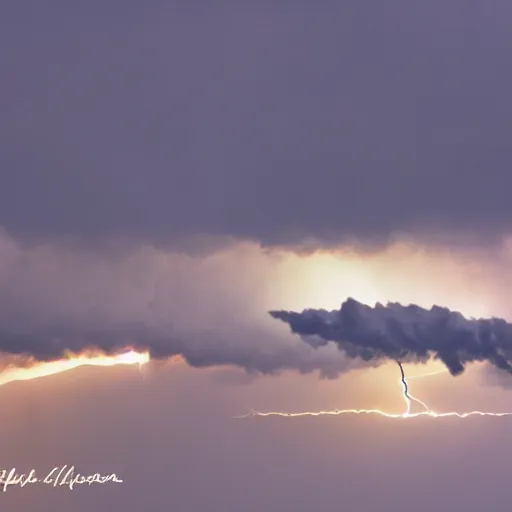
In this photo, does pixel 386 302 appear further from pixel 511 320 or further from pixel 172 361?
pixel 172 361

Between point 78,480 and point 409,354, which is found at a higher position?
point 409,354

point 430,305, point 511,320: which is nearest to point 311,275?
point 430,305

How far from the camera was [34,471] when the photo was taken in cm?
1516

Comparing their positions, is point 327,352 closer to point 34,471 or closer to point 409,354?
point 409,354

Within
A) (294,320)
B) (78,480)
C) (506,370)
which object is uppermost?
(294,320)

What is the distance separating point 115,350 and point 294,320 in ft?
11.0

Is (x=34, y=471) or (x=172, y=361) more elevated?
(x=172, y=361)

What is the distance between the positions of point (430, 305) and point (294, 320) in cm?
258

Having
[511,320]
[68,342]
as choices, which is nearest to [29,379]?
[68,342]

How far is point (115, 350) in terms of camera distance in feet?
48.8

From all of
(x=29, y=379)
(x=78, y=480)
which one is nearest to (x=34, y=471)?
(x=78, y=480)

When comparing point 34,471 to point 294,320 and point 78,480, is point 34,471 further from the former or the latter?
point 294,320

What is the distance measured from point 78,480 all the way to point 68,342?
270cm

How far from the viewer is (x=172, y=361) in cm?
1505
